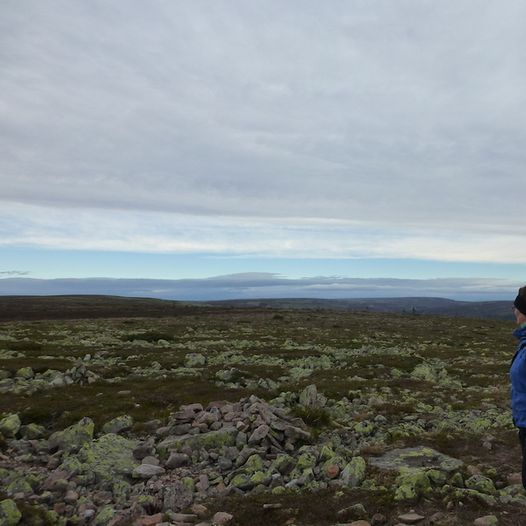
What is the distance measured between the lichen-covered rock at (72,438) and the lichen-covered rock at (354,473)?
7.26 metres

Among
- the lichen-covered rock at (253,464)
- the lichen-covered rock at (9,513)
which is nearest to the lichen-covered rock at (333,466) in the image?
the lichen-covered rock at (253,464)

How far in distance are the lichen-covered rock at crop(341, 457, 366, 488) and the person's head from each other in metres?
5.18

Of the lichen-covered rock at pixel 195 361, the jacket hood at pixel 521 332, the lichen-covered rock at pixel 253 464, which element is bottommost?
the lichen-covered rock at pixel 195 361

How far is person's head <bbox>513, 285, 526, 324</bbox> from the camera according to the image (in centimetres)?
718

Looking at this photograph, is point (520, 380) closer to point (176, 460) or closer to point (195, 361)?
point (176, 460)

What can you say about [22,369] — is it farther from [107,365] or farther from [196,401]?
[196,401]

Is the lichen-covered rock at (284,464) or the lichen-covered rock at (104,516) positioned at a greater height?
the lichen-covered rock at (284,464)

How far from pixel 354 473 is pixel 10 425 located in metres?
10.3

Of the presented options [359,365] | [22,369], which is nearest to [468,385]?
[359,365]

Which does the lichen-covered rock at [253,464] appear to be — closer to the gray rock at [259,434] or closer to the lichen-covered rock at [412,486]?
the gray rock at [259,434]

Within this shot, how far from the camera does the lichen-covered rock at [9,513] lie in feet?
26.6

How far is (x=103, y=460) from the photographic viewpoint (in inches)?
434

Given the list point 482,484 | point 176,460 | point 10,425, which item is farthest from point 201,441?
point 482,484

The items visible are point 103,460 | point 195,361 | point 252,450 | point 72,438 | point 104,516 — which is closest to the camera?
point 104,516
